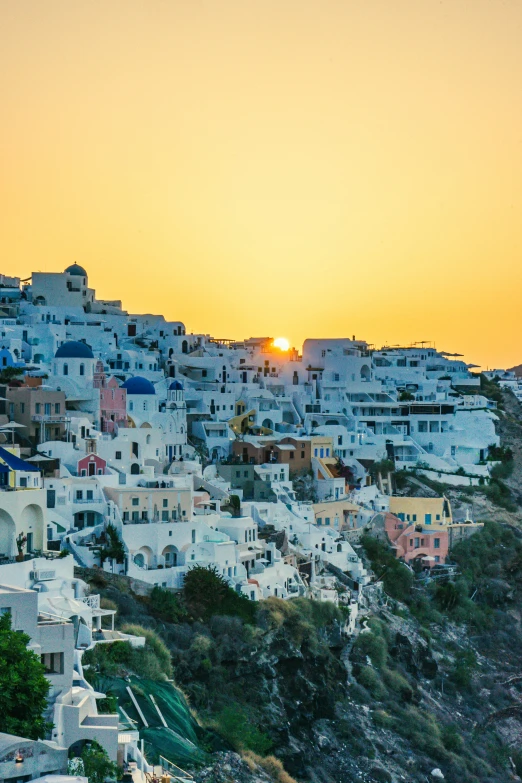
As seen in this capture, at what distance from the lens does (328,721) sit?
36625 millimetres

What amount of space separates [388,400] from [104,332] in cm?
1289

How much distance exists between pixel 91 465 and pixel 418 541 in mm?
15011

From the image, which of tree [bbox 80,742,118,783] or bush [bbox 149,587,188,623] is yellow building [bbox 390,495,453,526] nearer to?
bush [bbox 149,587,188,623]

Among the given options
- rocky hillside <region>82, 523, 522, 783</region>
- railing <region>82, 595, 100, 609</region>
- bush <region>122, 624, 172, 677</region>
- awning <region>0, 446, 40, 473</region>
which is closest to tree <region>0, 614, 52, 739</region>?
rocky hillside <region>82, 523, 522, 783</region>

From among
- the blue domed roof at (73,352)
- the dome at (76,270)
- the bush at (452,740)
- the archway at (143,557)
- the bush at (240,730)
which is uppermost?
the dome at (76,270)

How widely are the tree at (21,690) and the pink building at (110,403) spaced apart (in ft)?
74.7

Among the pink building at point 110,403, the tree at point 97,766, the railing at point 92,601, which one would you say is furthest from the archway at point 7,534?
the pink building at point 110,403

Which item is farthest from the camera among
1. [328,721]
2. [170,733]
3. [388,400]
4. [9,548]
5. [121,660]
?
[388,400]

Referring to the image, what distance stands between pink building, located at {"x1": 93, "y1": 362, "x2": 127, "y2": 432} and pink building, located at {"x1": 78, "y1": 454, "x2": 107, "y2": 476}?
16.4ft

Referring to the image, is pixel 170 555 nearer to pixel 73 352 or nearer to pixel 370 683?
pixel 370 683

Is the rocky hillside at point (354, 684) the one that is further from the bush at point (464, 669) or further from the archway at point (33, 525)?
the archway at point (33, 525)

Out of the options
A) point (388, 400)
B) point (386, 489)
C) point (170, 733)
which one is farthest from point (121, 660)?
point (388, 400)

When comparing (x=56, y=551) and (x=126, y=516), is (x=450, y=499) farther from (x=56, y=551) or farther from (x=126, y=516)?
(x=56, y=551)

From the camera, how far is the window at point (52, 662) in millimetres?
24000
